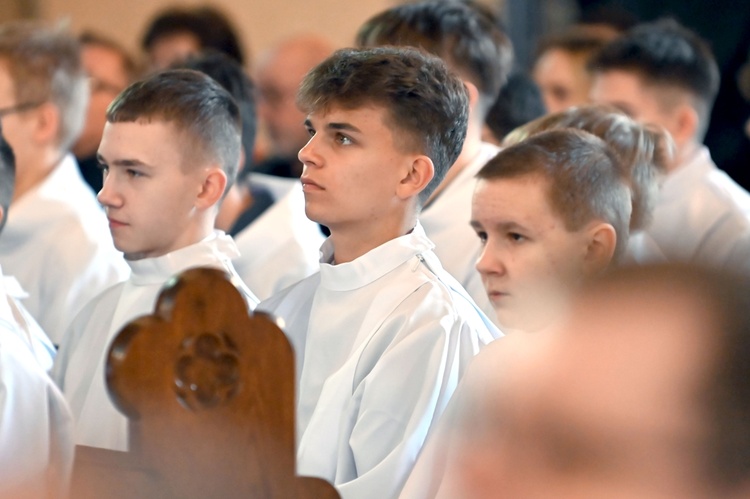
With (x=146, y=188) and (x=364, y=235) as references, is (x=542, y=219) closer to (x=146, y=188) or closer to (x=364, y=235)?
(x=364, y=235)

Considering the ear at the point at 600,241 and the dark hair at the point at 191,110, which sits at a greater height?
the dark hair at the point at 191,110

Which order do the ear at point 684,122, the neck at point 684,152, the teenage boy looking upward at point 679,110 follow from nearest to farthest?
the teenage boy looking upward at point 679,110
the neck at point 684,152
the ear at point 684,122

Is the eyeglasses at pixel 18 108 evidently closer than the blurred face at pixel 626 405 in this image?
No

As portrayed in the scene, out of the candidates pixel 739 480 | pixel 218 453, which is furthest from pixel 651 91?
pixel 739 480

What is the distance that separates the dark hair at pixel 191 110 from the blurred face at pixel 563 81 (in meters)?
2.07

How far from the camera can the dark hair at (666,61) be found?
13.4 ft

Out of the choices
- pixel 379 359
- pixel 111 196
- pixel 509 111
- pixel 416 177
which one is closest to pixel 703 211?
pixel 509 111

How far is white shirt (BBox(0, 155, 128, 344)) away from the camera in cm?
346

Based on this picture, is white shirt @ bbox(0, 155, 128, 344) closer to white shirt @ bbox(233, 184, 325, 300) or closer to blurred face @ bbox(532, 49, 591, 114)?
white shirt @ bbox(233, 184, 325, 300)

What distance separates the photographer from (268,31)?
7.20m

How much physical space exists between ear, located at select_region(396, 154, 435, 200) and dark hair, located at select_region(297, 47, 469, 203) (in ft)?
0.09

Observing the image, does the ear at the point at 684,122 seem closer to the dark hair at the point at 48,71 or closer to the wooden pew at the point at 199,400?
the dark hair at the point at 48,71

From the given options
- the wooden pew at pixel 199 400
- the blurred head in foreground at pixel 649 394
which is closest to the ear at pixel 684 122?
the wooden pew at pixel 199 400

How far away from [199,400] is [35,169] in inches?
102
